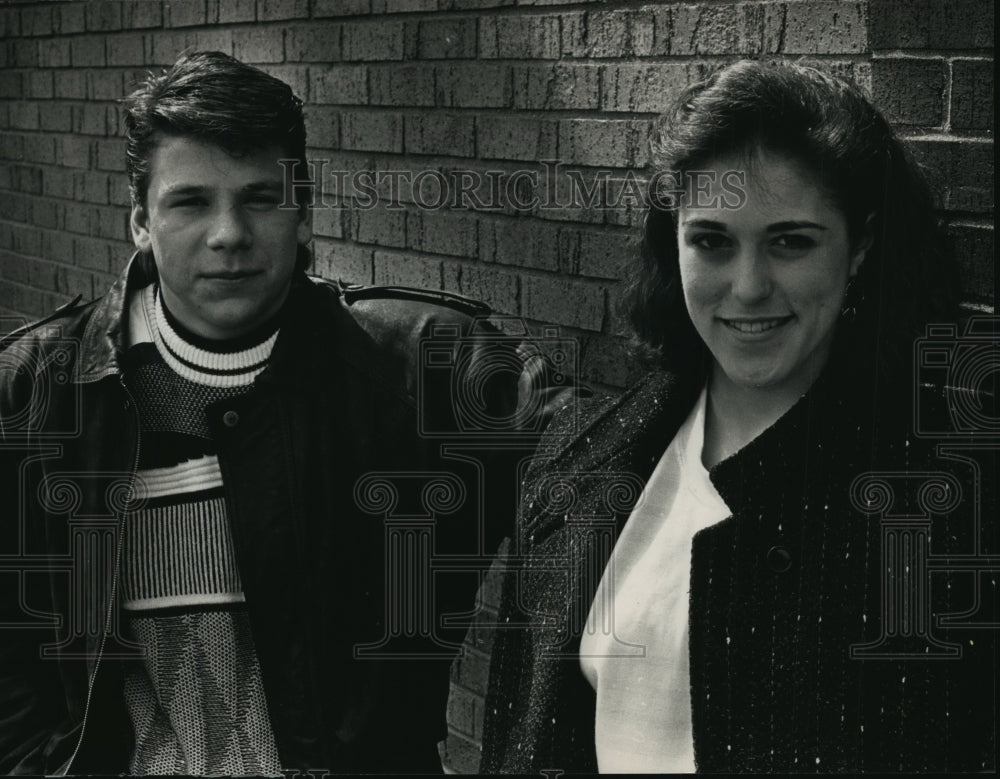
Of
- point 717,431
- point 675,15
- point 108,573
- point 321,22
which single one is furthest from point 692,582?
point 321,22

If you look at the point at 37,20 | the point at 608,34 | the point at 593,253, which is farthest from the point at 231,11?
the point at 593,253

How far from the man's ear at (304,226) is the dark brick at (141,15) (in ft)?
9.36

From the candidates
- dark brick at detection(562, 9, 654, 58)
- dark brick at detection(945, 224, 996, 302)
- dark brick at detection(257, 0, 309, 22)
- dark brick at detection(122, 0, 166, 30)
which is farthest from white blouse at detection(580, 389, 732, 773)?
dark brick at detection(122, 0, 166, 30)

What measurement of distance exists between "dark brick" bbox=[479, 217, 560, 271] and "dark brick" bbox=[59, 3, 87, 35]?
3.13 meters

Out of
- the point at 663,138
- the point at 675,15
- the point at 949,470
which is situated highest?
the point at 675,15

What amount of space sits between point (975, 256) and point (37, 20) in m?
5.40

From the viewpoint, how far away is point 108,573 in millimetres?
2895

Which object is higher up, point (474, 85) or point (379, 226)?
point (474, 85)

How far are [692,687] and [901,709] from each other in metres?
0.35

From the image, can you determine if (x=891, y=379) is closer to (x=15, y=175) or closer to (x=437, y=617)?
(x=437, y=617)

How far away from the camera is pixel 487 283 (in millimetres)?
3953

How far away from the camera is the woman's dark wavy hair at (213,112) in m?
2.88

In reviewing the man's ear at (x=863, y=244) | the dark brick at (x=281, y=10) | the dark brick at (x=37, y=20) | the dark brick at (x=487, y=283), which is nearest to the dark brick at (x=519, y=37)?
the dark brick at (x=487, y=283)

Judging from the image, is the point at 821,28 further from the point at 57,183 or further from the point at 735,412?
the point at 57,183
